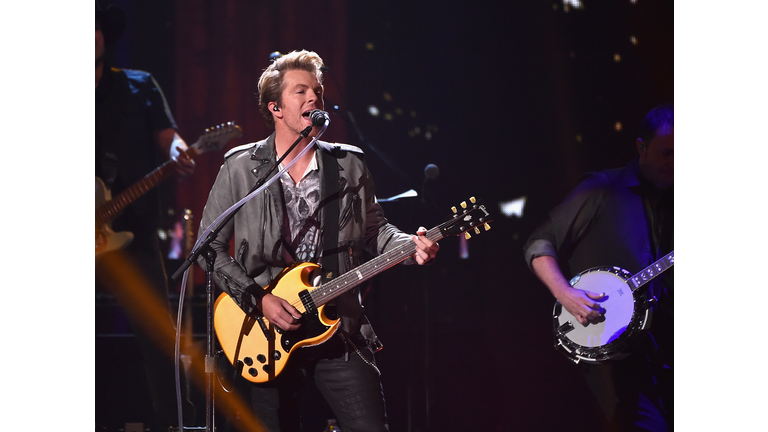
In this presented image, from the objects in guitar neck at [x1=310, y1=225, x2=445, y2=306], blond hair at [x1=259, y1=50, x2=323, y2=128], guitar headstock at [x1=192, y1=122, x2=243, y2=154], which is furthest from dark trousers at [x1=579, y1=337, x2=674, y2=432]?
guitar headstock at [x1=192, y1=122, x2=243, y2=154]

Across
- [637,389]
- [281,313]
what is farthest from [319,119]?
[637,389]

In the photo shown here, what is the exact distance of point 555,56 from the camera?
9.69ft

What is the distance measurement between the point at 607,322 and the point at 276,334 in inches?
57.1

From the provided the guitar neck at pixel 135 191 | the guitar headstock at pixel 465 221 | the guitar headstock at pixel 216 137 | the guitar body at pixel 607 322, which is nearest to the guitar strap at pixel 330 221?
the guitar headstock at pixel 465 221

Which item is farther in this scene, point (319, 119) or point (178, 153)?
point (178, 153)

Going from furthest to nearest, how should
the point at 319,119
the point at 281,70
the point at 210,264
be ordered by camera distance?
the point at 281,70 → the point at 210,264 → the point at 319,119

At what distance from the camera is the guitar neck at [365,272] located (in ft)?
7.86

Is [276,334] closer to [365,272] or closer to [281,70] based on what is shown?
[365,272]

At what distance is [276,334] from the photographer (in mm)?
2418

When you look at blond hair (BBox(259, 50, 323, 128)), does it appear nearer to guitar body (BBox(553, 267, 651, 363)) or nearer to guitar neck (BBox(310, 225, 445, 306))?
guitar neck (BBox(310, 225, 445, 306))

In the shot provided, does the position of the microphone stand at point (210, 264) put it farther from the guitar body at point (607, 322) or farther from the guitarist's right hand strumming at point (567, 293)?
the guitar body at point (607, 322)
